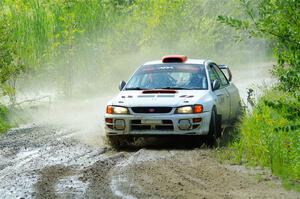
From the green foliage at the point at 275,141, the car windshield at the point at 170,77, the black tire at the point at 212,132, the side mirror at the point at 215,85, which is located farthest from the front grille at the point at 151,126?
the side mirror at the point at 215,85

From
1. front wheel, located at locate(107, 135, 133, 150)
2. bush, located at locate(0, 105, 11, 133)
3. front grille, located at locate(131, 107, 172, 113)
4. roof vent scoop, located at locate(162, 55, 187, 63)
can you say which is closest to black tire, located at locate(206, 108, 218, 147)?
front grille, located at locate(131, 107, 172, 113)

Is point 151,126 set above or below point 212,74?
below

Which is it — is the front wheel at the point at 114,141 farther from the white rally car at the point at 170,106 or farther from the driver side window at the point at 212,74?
the driver side window at the point at 212,74

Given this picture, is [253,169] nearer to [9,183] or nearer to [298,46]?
[298,46]

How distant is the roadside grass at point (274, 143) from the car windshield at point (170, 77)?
56.9 inches

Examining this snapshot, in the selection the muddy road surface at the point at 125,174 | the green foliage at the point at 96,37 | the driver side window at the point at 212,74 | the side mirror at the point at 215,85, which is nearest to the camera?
the muddy road surface at the point at 125,174

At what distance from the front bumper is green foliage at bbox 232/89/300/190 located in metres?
0.65

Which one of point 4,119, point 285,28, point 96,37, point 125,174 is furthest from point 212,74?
point 96,37

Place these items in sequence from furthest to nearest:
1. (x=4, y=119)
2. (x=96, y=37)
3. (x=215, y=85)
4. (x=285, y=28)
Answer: (x=96, y=37), (x=4, y=119), (x=215, y=85), (x=285, y=28)

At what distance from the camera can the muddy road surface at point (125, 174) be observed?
890cm

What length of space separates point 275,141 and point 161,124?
8.01 ft

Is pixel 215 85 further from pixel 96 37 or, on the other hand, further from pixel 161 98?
pixel 96 37

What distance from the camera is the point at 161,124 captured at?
41.0 feet

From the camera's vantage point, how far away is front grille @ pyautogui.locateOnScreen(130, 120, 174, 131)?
12.5m
